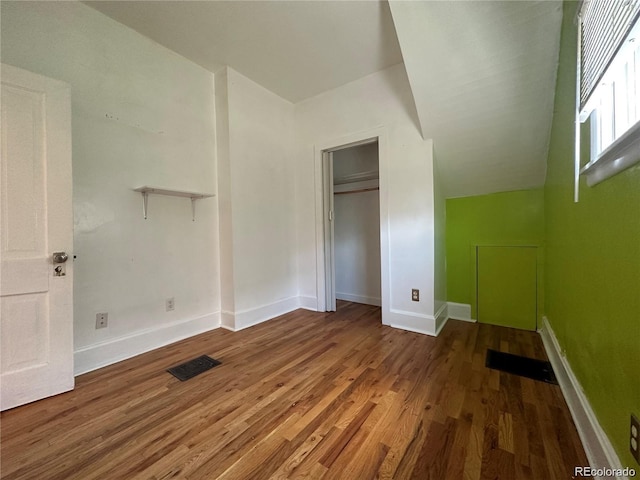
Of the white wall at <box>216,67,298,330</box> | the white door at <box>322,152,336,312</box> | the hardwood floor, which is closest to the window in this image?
the hardwood floor

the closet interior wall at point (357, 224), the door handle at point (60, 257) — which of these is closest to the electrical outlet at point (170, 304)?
the door handle at point (60, 257)

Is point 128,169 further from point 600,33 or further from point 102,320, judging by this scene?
point 600,33

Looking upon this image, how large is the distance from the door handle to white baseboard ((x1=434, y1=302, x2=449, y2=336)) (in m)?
2.88

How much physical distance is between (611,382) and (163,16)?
336 cm

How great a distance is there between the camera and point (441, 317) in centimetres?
260

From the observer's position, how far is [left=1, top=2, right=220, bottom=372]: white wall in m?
1.77

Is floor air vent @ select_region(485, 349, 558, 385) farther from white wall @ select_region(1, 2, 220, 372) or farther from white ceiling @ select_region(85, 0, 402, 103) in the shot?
white ceiling @ select_region(85, 0, 402, 103)

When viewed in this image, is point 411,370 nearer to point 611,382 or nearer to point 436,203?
point 611,382

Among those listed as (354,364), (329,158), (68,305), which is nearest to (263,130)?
(329,158)

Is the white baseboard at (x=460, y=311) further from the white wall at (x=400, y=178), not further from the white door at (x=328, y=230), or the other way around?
the white door at (x=328, y=230)

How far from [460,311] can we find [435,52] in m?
2.50

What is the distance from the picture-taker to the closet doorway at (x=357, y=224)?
3.49 m

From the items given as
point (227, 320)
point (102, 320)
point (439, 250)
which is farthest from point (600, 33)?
point (102, 320)

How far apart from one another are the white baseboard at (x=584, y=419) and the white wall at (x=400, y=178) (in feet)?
2.98
